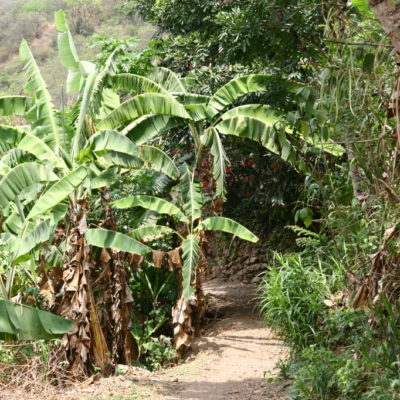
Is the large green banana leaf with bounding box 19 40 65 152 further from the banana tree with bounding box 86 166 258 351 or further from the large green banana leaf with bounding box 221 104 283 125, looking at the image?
the large green banana leaf with bounding box 221 104 283 125

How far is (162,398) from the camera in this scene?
8.08m

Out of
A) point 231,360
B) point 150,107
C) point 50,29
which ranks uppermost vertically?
point 50,29

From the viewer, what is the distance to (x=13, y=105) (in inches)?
413

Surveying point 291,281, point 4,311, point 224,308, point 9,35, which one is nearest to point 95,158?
point 4,311

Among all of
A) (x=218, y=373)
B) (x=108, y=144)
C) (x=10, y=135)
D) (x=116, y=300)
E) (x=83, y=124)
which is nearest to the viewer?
→ (x=108, y=144)

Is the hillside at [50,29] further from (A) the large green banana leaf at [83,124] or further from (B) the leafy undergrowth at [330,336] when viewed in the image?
(B) the leafy undergrowth at [330,336]

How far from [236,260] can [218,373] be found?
5.74m

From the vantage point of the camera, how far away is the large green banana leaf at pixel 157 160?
10016 mm

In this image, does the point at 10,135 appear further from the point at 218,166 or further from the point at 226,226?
the point at 226,226

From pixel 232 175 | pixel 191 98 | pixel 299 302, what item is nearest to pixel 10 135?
pixel 191 98

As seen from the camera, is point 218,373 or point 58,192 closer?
point 58,192

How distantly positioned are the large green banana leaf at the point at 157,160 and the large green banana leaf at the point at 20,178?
1.82 meters

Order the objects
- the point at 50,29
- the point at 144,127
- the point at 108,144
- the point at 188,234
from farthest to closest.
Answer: the point at 50,29 < the point at 188,234 < the point at 144,127 < the point at 108,144

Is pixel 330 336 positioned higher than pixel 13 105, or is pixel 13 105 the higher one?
pixel 13 105
